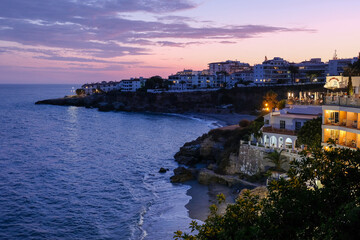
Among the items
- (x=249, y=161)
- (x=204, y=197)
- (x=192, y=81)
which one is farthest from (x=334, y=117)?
(x=192, y=81)

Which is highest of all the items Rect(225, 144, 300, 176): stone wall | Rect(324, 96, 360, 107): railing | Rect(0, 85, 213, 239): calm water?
Rect(324, 96, 360, 107): railing

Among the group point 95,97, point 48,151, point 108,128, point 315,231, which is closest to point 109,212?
point 315,231

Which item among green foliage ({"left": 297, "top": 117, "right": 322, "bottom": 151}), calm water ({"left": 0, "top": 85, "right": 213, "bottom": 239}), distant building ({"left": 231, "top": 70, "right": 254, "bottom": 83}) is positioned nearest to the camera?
calm water ({"left": 0, "top": 85, "right": 213, "bottom": 239})

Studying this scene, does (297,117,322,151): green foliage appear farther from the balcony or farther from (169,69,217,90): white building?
(169,69,217,90): white building

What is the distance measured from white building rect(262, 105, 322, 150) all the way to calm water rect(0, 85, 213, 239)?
10457 millimetres

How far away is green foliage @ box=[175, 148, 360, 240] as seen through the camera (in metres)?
9.17

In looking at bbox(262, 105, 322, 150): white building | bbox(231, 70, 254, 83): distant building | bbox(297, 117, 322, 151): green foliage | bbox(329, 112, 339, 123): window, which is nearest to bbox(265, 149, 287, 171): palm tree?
bbox(262, 105, 322, 150): white building

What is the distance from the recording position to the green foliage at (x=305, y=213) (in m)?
9.17

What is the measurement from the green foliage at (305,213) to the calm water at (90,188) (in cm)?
1602

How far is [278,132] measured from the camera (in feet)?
116

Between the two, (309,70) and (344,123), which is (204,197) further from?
(309,70)

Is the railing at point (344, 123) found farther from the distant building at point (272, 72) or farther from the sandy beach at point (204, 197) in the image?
the distant building at point (272, 72)

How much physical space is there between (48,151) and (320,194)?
55.9 meters

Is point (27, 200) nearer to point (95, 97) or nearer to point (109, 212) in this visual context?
point (109, 212)
